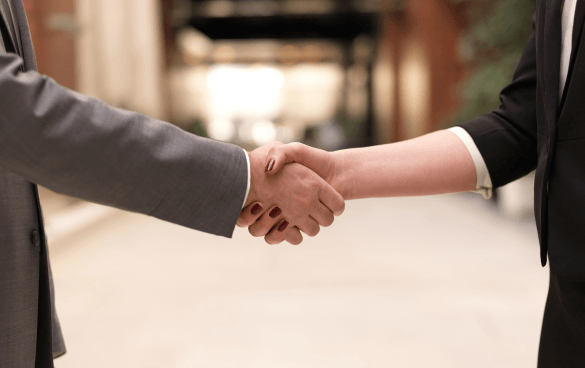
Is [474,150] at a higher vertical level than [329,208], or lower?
higher

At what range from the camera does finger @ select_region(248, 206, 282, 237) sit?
124 centimetres

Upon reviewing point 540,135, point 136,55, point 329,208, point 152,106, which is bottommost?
point 152,106

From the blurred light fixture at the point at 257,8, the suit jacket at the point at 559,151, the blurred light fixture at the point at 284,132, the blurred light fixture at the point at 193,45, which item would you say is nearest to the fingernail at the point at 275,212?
the suit jacket at the point at 559,151

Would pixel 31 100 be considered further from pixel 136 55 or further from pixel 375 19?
pixel 375 19

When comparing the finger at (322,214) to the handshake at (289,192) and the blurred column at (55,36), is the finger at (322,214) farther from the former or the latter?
the blurred column at (55,36)

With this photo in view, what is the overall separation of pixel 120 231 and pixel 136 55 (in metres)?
4.34

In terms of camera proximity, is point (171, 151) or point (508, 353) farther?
point (508, 353)

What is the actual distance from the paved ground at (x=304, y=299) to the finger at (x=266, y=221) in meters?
0.79

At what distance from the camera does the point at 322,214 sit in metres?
1.32

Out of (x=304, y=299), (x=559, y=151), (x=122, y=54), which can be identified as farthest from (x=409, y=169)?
(x=122, y=54)

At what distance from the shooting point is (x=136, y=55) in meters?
7.42

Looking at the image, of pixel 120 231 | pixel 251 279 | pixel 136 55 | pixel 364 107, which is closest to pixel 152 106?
pixel 136 55

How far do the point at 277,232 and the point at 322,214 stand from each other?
14cm

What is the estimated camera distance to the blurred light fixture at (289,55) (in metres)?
14.0
